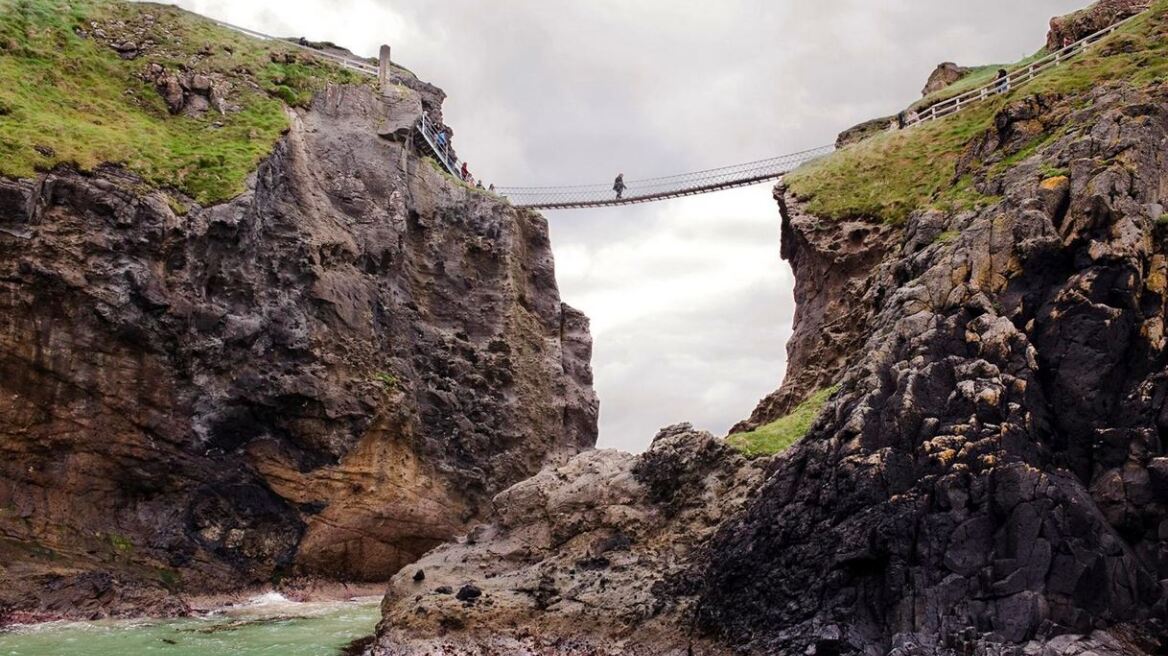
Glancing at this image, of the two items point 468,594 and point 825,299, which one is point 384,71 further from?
point 468,594

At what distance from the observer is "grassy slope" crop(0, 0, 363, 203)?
133 ft

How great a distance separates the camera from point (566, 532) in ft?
103

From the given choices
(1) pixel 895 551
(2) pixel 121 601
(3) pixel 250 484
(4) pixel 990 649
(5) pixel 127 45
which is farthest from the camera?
(5) pixel 127 45

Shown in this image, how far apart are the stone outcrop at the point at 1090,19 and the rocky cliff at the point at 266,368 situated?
2734 cm

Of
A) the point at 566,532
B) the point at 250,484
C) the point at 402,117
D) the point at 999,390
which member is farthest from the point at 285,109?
the point at 999,390

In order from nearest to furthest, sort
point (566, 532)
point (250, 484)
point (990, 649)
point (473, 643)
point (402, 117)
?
point (990, 649) → point (473, 643) → point (566, 532) → point (250, 484) → point (402, 117)

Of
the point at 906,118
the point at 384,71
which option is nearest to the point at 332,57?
the point at 384,71

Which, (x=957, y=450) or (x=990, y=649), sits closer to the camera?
(x=990, y=649)

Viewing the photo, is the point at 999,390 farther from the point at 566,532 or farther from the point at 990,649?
the point at 566,532

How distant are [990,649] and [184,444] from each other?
3009 cm

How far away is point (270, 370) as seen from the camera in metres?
43.2

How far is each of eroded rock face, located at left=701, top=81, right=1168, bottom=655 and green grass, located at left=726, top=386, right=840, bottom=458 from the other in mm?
3158

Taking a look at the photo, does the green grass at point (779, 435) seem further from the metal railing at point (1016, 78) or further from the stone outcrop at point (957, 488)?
the metal railing at point (1016, 78)

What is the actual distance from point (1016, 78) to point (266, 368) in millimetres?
30439
